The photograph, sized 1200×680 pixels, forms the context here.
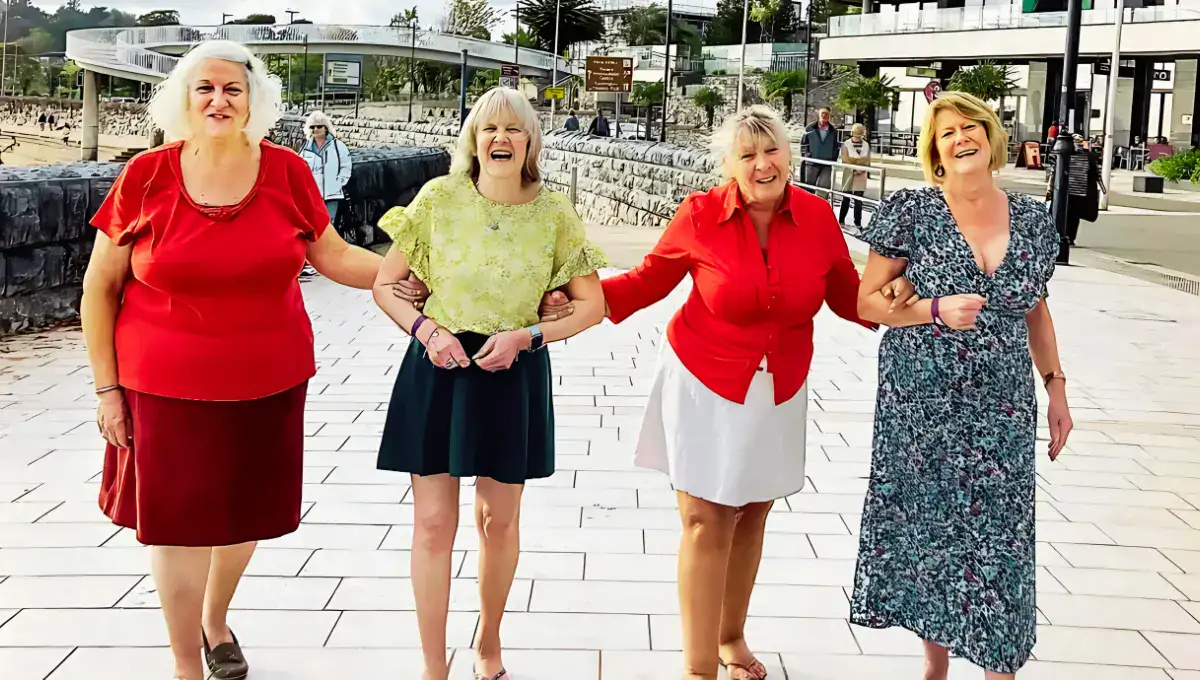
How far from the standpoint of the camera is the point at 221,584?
11.8ft

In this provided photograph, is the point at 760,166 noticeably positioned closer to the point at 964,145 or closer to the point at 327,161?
the point at 964,145

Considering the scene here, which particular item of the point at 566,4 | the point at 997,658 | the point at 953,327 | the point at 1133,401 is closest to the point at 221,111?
the point at 953,327

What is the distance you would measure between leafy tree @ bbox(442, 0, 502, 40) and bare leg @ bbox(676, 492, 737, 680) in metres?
109

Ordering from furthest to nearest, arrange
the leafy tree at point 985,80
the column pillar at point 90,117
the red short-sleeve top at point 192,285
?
the column pillar at point 90,117
the leafy tree at point 985,80
the red short-sleeve top at point 192,285

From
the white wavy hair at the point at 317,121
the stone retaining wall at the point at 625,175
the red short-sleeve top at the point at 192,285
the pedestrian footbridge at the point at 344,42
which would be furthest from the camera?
the pedestrian footbridge at the point at 344,42

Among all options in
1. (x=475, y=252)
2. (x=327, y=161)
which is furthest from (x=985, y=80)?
(x=475, y=252)

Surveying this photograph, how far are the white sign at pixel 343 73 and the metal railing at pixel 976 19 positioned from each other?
144 feet

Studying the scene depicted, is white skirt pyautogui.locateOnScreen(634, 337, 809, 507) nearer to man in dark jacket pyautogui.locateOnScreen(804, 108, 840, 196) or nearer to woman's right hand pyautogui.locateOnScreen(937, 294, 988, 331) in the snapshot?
woman's right hand pyautogui.locateOnScreen(937, 294, 988, 331)

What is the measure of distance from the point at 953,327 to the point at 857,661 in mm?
1139

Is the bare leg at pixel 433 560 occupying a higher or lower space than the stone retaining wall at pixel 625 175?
lower

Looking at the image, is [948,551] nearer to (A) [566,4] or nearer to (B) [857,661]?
(B) [857,661]

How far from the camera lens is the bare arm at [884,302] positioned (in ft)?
10.7

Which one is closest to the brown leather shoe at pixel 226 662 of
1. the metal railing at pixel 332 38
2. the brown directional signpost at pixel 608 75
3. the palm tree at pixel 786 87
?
the brown directional signpost at pixel 608 75

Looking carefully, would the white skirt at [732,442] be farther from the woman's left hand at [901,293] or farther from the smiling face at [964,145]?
the smiling face at [964,145]
